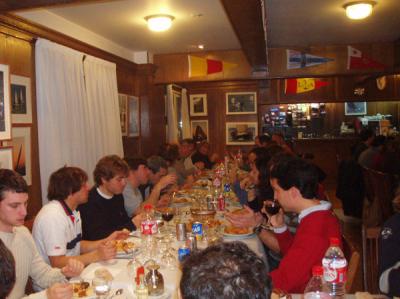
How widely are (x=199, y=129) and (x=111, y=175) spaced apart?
23.4 ft

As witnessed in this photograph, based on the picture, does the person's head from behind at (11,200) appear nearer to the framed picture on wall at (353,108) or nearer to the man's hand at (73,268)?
the man's hand at (73,268)

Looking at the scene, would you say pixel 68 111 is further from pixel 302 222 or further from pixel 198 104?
pixel 198 104

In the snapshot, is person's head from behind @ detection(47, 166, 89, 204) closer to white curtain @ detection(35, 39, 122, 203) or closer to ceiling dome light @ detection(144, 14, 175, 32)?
white curtain @ detection(35, 39, 122, 203)

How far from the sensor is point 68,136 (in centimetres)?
488

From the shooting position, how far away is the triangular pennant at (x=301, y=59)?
24.2 ft

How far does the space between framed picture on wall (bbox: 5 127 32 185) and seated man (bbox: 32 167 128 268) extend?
1.49 m

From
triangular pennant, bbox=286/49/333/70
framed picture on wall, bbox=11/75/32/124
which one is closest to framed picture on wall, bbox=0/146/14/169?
framed picture on wall, bbox=11/75/32/124

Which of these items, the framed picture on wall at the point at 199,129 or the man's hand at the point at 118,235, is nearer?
the man's hand at the point at 118,235

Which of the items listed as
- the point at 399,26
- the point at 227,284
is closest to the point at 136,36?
the point at 399,26

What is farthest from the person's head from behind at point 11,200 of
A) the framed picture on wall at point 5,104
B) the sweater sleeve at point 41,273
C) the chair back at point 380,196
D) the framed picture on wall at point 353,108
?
the framed picture on wall at point 353,108

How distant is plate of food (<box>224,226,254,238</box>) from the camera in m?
3.04

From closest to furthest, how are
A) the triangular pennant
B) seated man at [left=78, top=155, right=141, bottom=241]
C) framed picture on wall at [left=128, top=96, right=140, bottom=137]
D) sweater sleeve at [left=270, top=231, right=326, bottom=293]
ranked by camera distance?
sweater sleeve at [left=270, top=231, right=326, bottom=293] → seated man at [left=78, top=155, right=141, bottom=241] → framed picture on wall at [left=128, top=96, right=140, bottom=137] → the triangular pennant

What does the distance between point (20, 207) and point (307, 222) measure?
1518 mm

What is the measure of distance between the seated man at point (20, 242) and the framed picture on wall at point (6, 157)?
1.64 m
